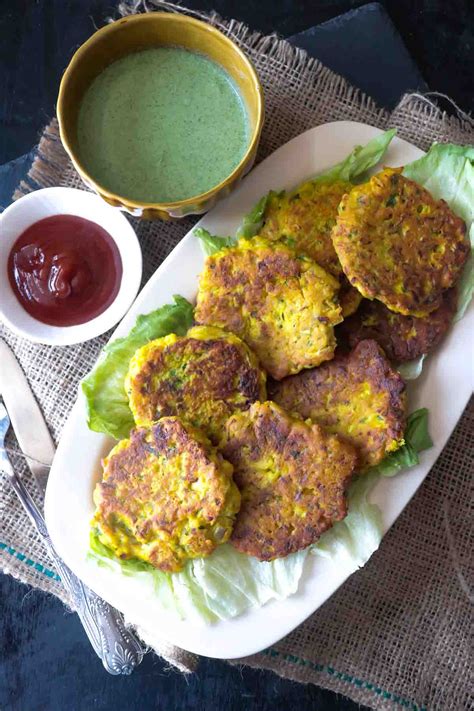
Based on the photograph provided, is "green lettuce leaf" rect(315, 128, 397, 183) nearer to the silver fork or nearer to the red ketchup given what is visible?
the red ketchup

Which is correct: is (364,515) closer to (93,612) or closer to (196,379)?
(196,379)

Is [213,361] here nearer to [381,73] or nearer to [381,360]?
[381,360]

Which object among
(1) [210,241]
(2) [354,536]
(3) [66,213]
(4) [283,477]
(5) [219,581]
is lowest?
(5) [219,581]

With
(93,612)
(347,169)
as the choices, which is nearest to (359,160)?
(347,169)

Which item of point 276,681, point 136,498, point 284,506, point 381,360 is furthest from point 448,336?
point 276,681

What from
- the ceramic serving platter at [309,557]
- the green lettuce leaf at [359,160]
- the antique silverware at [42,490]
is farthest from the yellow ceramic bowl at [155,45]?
the antique silverware at [42,490]

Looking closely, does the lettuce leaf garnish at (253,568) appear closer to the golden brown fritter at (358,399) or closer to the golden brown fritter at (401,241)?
the golden brown fritter at (358,399)
